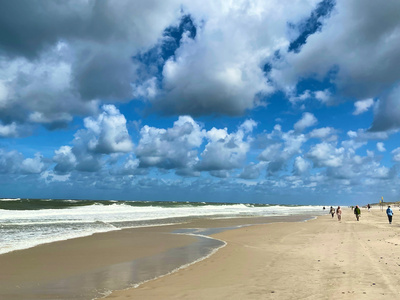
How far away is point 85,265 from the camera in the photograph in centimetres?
1348

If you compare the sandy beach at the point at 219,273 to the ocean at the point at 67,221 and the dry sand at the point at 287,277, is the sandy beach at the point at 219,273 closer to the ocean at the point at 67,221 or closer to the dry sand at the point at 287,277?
the dry sand at the point at 287,277

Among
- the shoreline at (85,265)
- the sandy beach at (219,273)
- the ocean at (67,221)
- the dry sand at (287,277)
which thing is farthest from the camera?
the ocean at (67,221)

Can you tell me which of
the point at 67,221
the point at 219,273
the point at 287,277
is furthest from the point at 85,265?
the point at 67,221

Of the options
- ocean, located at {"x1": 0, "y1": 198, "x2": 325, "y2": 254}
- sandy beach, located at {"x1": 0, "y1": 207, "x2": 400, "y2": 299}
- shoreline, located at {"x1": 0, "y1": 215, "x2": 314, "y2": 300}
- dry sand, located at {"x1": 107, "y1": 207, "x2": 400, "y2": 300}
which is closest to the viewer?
dry sand, located at {"x1": 107, "y1": 207, "x2": 400, "y2": 300}

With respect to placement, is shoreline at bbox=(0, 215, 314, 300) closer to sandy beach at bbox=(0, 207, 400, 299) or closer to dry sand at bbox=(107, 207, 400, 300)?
sandy beach at bbox=(0, 207, 400, 299)

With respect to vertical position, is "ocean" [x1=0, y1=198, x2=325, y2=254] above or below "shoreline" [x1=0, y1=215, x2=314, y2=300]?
above

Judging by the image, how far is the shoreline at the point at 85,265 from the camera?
383 inches

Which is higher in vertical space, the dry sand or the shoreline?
the dry sand

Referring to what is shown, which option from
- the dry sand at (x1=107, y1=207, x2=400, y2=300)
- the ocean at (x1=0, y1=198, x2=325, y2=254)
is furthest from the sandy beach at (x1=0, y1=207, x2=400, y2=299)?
the ocean at (x1=0, y1=198, x2=325, y2=254)

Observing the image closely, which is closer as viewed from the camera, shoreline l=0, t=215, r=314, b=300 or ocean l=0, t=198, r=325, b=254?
shoreline l=0, t=215, r=314, b=300

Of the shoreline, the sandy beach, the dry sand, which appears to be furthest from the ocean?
the dry sand

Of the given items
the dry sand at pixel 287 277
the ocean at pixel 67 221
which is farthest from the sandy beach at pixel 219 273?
the ocean at pixel 67 221

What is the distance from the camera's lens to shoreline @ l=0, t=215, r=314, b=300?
973 centimetres

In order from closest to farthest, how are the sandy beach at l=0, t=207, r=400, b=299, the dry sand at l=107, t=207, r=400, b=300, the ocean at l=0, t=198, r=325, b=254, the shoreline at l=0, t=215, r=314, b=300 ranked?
the dry sand at l=107, t=207, r=400, b=300 → the sandy beach at l=0, t=207, r=400, b=299 → the shoreline at l=0, t=215, r=314, b=300 → the ocean at l=0, t=198, r=325, b=254
